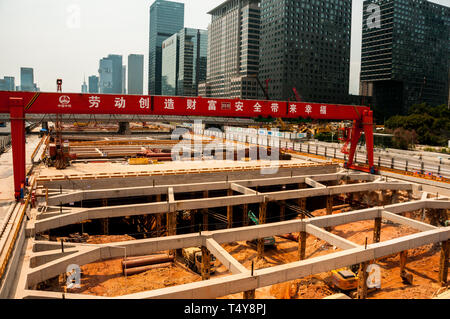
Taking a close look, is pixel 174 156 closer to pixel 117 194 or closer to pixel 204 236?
pixel 117 194

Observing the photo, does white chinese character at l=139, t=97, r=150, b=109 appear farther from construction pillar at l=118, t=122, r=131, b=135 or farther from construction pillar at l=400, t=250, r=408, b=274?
construction pillar at l=118, t=122, r=131, b=135

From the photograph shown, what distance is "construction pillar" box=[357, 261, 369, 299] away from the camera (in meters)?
16.3

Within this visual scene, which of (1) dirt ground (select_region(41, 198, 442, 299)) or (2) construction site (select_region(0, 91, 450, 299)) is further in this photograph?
(1) dirt ground (select_region(41, 198, 442, 299))

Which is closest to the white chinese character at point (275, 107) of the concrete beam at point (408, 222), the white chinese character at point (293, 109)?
the white chinese character at point (293, 109)

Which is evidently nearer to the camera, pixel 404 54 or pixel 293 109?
pixel 293 109

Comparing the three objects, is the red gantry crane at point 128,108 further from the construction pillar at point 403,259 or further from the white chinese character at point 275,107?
the construction pillar at point 403,259

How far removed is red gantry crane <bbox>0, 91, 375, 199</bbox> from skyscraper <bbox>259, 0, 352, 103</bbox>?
137 meters

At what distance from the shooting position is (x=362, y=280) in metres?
16.6

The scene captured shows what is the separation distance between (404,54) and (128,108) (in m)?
175

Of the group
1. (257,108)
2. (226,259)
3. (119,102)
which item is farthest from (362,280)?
(119,102)

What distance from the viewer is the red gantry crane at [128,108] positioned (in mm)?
21688

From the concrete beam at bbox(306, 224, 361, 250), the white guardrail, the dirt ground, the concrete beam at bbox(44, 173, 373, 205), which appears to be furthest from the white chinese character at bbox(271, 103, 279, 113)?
the white guardrail

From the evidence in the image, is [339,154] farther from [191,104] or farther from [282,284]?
[282,284]

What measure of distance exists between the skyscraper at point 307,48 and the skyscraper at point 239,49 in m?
5.40
